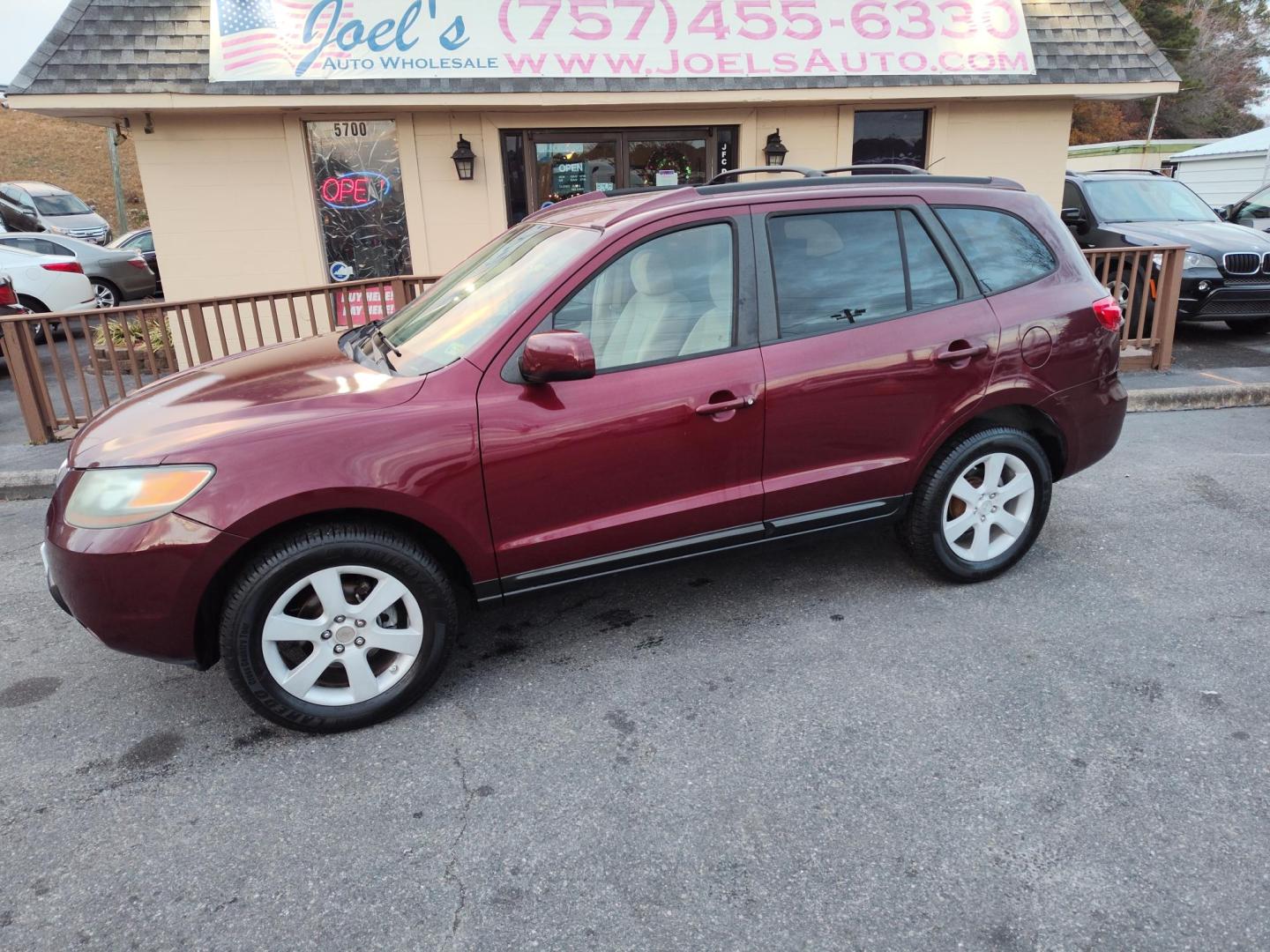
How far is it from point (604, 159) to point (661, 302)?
22.1 feet

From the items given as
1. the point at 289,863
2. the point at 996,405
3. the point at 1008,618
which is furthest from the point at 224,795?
the point at 996,405

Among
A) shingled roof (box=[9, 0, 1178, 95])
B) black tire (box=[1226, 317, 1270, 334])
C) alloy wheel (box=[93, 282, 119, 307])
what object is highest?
shingled roof (box=[9, 0, 1178, 95])

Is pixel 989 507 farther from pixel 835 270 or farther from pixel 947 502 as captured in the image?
pixel 835 270

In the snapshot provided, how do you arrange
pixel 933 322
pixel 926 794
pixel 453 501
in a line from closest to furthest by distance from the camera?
pixel 926 794 < pixel 453 501 < pixel 933 322

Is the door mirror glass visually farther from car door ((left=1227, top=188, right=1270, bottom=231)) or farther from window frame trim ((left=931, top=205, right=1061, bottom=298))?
window frame trim ((left=931, top=205, right=1061, bottom=298))

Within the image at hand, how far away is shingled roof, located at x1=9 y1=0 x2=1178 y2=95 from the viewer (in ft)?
25.3

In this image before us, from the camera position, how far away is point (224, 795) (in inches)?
105

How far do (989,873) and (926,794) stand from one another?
322 millimetres

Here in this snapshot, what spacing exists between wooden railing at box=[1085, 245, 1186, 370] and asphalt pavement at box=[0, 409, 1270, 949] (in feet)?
13.3

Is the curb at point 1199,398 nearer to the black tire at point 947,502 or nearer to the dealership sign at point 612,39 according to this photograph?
the black tire at point 947,502

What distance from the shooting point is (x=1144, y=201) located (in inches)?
394

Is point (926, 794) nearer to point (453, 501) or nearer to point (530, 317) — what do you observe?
point (453, 501)

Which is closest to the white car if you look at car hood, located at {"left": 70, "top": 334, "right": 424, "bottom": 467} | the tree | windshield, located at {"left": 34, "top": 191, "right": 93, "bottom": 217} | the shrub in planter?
the shrub in planter

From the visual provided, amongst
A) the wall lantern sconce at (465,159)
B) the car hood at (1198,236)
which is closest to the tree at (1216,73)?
the car hood at (1198,236)
